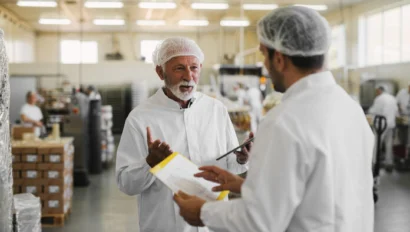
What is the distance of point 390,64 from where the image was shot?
1074cm


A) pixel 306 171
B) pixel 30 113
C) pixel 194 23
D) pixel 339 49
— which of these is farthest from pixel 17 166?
pixel 339 49

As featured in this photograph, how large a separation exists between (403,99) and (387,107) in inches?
→ 14.9

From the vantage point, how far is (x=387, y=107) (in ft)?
32.8

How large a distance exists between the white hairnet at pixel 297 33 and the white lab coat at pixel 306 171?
9 cm

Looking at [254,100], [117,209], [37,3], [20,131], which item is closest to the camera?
[20,131]

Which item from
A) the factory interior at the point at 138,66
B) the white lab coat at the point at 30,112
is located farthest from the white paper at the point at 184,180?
the white lab coat at the point at 30,112

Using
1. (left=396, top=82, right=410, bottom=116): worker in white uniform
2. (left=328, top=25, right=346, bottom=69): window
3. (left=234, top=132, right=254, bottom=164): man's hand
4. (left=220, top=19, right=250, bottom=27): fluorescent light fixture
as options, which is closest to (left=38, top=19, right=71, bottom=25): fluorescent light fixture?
(left=220, top=19, right=250, bottom=27): fluorescent light fixture

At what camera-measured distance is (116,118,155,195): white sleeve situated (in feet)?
7.39

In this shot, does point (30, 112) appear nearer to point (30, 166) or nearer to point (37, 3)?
point (37, 3)

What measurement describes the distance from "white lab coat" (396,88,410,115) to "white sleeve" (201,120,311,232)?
30.5 feet

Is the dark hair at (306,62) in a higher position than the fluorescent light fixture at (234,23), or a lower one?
lower

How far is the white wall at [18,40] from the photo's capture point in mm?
10289

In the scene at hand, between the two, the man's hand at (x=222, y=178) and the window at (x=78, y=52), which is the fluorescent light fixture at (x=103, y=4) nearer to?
the window at (x=78, y=52)

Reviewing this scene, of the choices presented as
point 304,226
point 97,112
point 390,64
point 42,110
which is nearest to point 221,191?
point 304,226
